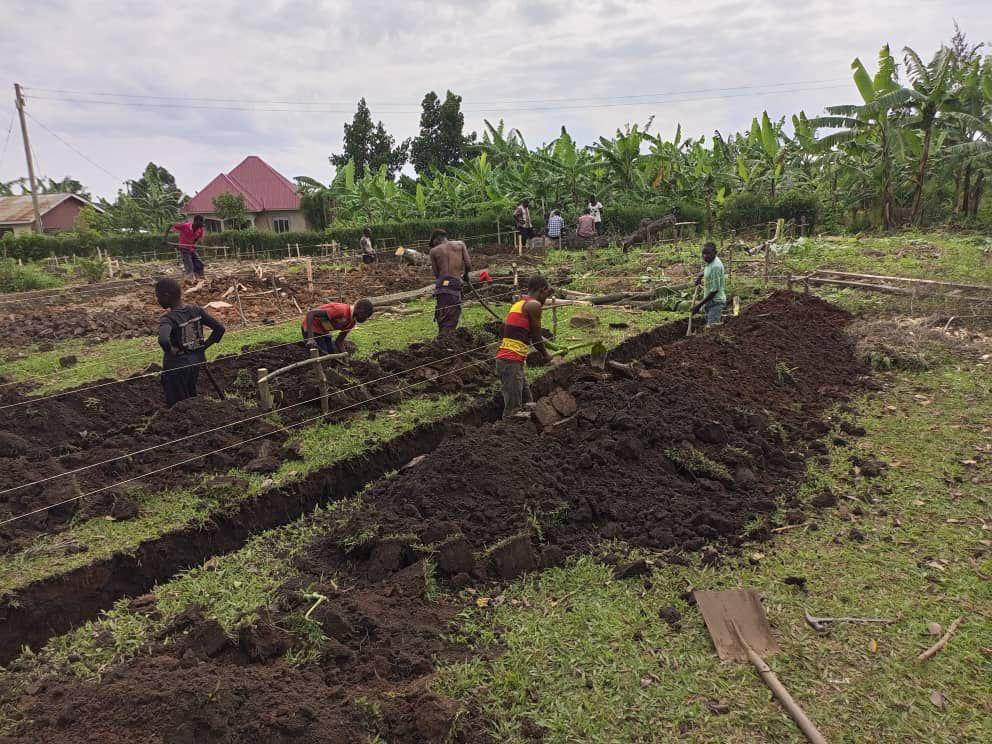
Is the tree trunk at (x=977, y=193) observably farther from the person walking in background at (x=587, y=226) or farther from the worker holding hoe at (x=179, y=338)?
the worker holding hoe at (x=179, y=338)

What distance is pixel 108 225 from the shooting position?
34.6 m

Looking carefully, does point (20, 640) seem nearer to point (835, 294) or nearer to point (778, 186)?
point (835, 294)

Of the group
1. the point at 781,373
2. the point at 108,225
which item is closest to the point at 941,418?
the point at 781,373

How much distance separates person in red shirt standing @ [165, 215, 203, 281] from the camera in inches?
571

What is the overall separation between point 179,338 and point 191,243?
9.78 meters

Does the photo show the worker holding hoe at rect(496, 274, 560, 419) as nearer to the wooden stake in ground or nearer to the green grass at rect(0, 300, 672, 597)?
the green grass at rect(0, 300, 672, 597)

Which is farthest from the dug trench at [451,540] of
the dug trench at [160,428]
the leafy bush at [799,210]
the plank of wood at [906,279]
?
the leafy bush at [799,210]

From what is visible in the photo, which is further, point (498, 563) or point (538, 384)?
point (538, 384)

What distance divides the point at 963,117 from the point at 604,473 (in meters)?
17.9

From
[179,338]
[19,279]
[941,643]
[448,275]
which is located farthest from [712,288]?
[19,279]

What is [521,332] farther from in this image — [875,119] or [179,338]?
[875,119]

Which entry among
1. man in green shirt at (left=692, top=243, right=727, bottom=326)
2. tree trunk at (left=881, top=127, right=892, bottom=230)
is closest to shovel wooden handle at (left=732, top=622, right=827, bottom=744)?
man in green shirt at (left=692, top=243, right=727, bottom=326)

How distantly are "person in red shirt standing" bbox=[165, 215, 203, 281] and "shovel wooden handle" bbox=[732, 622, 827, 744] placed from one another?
1416cm

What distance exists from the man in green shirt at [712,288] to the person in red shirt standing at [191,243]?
10829 mm
